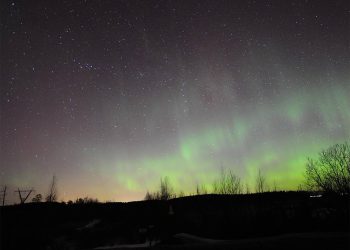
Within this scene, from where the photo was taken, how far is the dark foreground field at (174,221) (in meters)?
22.4

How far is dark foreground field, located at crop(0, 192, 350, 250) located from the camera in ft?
73.5

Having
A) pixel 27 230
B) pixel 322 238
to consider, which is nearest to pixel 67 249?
pixel 27 230

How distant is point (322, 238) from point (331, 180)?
36664 mm

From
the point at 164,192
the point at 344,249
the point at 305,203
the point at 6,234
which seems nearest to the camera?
the point at 344,249

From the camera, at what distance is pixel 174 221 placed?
83.0 ft

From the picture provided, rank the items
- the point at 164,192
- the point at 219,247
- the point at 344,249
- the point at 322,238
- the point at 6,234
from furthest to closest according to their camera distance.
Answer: the point at 164,192, the point at 6,234, the point at 322,238, the point at 219,247, the point at 344,249

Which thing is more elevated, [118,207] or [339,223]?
[118,207]

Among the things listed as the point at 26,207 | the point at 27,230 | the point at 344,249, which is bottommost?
the point at 344,249

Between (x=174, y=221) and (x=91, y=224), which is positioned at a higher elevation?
(x=91, y=224)

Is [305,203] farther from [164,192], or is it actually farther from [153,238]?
[164,192]

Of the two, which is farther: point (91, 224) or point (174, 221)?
point (174, 221)

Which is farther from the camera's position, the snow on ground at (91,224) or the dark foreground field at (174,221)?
the snow on ground at (91,224)

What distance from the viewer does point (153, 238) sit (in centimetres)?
2297

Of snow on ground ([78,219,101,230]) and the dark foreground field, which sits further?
snow on ground ([78,219,101,230])
